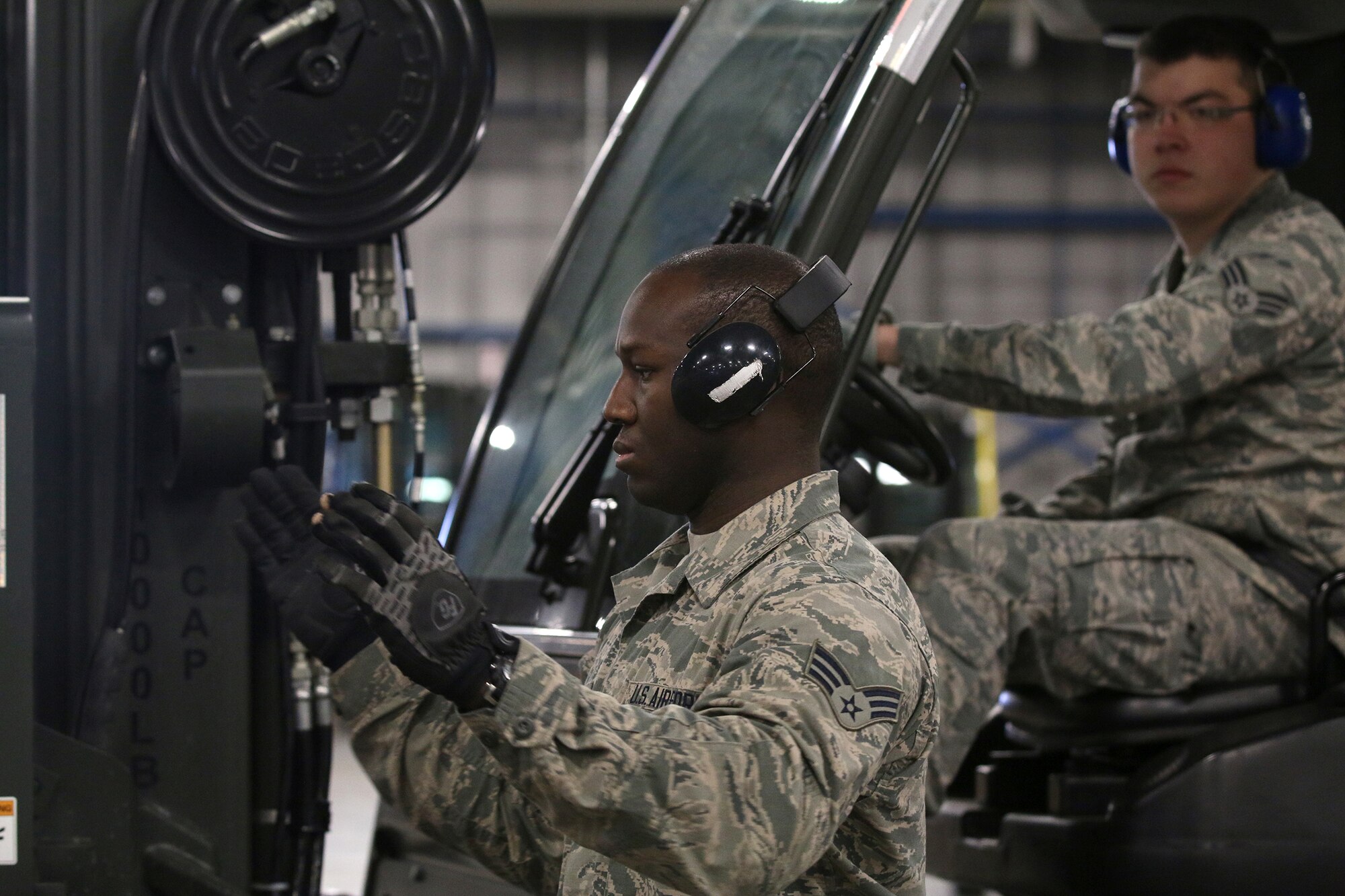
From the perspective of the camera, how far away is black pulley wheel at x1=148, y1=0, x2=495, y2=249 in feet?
6.74

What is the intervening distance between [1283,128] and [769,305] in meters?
1.73

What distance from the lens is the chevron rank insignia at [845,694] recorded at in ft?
4.45

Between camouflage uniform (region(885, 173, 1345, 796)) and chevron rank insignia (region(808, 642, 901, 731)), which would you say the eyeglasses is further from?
chevron rank insignia (region(808, 642, 901, 731))

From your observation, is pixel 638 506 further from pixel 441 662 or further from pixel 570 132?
pixel 570 132

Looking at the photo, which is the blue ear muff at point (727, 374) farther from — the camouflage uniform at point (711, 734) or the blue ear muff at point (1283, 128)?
the blue ear muff at point (1283, 128)

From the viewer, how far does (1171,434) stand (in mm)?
2928

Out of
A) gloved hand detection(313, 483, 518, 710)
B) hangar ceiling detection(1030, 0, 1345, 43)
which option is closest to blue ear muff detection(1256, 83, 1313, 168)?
hangar ceiling detection(1030, 0, 1345, 43)

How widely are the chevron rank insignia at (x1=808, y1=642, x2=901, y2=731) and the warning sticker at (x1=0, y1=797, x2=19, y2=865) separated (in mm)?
899

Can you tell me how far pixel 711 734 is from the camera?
51.9 inches

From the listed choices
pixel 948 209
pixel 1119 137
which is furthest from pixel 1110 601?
pixel 948 209

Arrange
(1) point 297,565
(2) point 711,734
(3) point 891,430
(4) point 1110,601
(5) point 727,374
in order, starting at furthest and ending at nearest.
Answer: (3) point 891,430 < (4) point 1110,601 < (1) point 297,565 < (5) point 727,374 < (2) point 711,734

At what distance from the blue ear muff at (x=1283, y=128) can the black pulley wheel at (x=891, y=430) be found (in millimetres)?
785

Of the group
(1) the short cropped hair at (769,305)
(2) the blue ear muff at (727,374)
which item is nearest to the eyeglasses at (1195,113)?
(1) the short cropped hair at (769,305)

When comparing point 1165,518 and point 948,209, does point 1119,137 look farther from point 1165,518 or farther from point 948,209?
point 948,209
